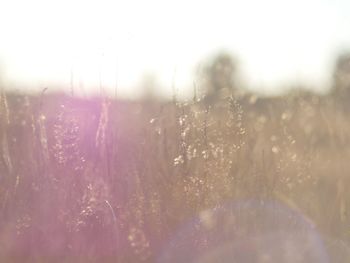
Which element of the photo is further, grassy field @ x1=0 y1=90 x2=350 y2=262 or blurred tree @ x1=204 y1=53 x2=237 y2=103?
blurred tree @ x1=204 y1=53 x2=237 y2=103

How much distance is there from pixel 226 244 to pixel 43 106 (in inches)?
38.1

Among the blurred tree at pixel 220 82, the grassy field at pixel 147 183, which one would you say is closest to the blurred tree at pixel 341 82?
the grassy field at pixel 147 183

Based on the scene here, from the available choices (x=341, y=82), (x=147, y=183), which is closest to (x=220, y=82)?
(x=341, y=82)

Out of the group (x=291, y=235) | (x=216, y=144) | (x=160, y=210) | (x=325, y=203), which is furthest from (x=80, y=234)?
(x=325, y=203)

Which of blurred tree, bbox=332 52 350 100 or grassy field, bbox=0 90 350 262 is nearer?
grassy field, bbox=0 90 350 262

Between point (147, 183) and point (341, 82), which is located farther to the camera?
point (341, 82)

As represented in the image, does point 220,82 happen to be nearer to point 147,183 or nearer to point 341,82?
point 341,82

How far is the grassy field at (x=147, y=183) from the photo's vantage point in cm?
226

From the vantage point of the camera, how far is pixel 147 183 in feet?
7.68

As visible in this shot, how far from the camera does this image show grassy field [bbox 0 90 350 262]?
2.26 meters

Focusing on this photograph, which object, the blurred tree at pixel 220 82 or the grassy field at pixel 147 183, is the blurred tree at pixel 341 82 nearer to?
the grassy field at pixel 147 183

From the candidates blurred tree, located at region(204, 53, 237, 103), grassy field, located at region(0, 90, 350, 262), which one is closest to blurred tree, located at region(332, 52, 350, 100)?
grassy field, located at region(0, 90, 350, 262)

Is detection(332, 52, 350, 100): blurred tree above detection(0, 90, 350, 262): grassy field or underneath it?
above

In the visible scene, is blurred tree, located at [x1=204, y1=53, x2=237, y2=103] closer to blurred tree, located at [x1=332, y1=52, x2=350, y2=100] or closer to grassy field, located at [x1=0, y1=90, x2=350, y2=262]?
grassy field, located at [x1=0, y1=90, x2=350, y2=262]
